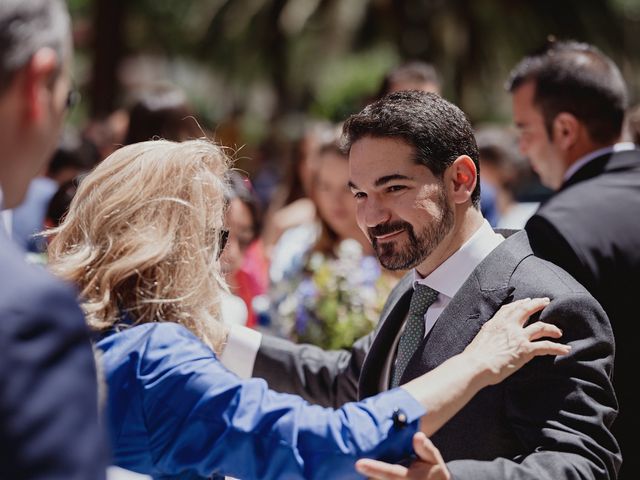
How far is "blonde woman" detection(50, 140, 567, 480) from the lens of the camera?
6.65 ft

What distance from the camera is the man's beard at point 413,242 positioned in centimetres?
265

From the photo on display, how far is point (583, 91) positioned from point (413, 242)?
4.20ft

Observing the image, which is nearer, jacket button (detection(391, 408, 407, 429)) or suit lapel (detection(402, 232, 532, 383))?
jacket button (detection(391, 408, 407, 429))

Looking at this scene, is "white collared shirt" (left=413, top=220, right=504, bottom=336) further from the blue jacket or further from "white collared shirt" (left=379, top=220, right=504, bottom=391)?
the blue jacket

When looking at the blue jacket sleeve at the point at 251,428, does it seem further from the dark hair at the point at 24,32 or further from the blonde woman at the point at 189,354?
the dark hair at the point at 24,32

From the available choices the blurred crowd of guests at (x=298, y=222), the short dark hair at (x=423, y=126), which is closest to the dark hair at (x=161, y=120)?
the blurred crowd of guests at (x=298, y=222)

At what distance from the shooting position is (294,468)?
201cm

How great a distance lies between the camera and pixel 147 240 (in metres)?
2.25

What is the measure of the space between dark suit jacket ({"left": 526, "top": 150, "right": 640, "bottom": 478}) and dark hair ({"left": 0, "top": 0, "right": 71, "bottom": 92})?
200 centimetres

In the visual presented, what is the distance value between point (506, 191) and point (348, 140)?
4.71 meters

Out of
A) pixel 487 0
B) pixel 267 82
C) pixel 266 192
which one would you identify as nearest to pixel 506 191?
pixel 266 192

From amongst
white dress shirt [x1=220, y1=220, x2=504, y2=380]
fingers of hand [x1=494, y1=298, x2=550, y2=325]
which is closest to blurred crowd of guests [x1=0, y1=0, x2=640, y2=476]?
white dress shirt [x1=220, y1=220, x2=504, y2=380]

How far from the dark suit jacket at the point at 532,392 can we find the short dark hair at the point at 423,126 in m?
0.32

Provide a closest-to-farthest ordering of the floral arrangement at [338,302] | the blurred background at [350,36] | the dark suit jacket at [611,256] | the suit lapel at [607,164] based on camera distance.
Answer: the dark suit jacket at [611,256]
the suit lapel at [607,164]
the floral arrangement at [338,302]
the blurred background at [350,36]
